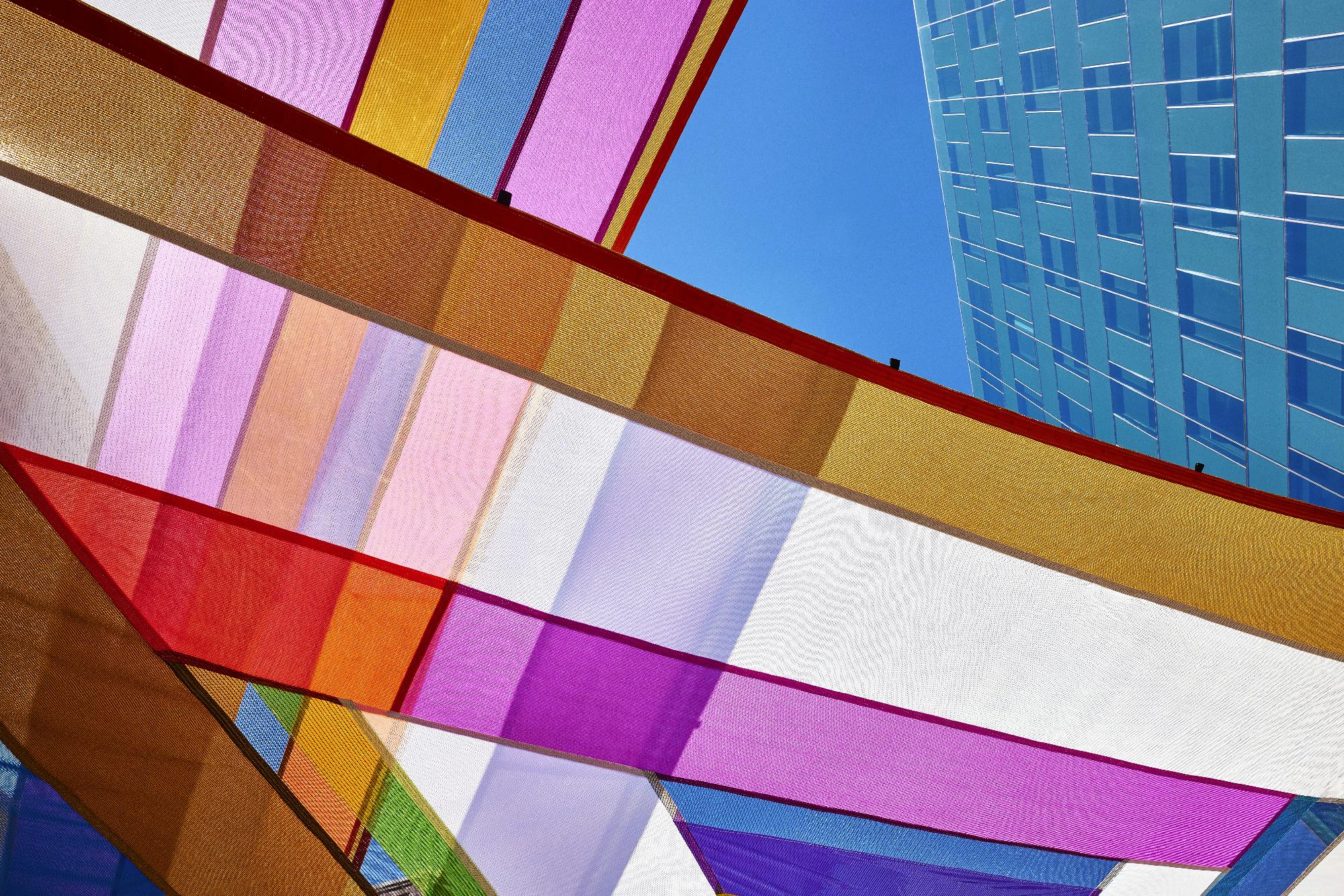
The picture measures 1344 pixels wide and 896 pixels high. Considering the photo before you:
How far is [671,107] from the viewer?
4.40 metres

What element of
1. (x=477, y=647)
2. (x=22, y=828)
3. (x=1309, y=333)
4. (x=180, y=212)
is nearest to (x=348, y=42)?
(x=180, y=212)

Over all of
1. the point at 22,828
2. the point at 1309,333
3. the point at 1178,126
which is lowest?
the point at 22,828

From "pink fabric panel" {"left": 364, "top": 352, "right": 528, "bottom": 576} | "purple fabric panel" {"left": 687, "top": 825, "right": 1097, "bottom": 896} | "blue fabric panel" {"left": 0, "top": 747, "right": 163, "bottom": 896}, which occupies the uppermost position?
"pink fabric panel" {"left": 364, "top": 352, "right": 528, "bottom": 576}

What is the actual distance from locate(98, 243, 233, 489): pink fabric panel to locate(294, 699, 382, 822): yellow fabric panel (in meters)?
1.08

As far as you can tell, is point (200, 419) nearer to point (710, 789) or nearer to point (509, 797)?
point (509, 797)

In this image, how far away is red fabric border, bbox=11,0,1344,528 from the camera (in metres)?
2.03

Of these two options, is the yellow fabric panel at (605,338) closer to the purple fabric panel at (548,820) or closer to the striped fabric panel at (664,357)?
the striped fabric panel at (664,357)

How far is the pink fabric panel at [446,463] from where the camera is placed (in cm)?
256

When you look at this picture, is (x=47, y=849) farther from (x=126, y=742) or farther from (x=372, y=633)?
(x=372, y=633)

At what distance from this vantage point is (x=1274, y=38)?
9.41m

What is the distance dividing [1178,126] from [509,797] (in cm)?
1358

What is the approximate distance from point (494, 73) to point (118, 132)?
2319 millimetres

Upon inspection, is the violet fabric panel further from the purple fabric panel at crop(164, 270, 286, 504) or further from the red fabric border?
the purple fabric panel at crop(164, 270, 286, 504)

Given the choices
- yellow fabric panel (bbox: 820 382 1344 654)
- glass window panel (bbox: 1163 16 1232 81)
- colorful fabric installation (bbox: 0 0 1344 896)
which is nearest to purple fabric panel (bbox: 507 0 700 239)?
colorful fabric installation (bbox: 0 0 1344 896)
